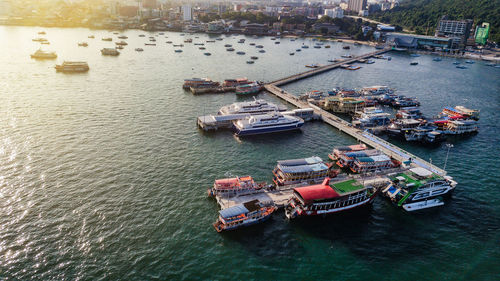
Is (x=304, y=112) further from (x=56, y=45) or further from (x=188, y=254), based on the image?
(x=56, y=45)

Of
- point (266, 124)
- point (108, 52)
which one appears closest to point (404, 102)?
point (266, 124)

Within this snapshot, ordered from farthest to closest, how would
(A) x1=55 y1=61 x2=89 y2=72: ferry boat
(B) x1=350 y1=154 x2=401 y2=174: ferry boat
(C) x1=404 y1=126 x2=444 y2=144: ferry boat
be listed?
(A) x1=55 y1=61 x2=89 y2=72: ferry boat
(C) x1=404 y1=126 x2=444 y2=144: ferry boat
(B) x1=350 y1=154 x2=401 y2=174: ferry boat

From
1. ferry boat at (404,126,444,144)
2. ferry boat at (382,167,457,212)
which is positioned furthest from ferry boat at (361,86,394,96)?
ferry boat at (382,167,457,212)

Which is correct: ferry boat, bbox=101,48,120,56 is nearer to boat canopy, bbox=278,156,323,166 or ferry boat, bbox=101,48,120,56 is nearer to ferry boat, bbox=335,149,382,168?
boat canopy, bbox=278,156,323,166

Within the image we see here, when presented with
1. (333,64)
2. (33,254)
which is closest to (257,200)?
(33,254)

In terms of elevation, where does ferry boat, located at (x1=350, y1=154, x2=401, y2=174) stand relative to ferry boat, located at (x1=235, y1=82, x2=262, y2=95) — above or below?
below

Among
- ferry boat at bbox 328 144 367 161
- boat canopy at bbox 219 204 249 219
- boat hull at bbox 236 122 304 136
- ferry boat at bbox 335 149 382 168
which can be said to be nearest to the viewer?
boat canopy at bbox 219 204 249 219

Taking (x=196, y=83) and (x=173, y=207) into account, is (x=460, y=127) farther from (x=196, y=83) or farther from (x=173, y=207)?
(x=196, y=83)
